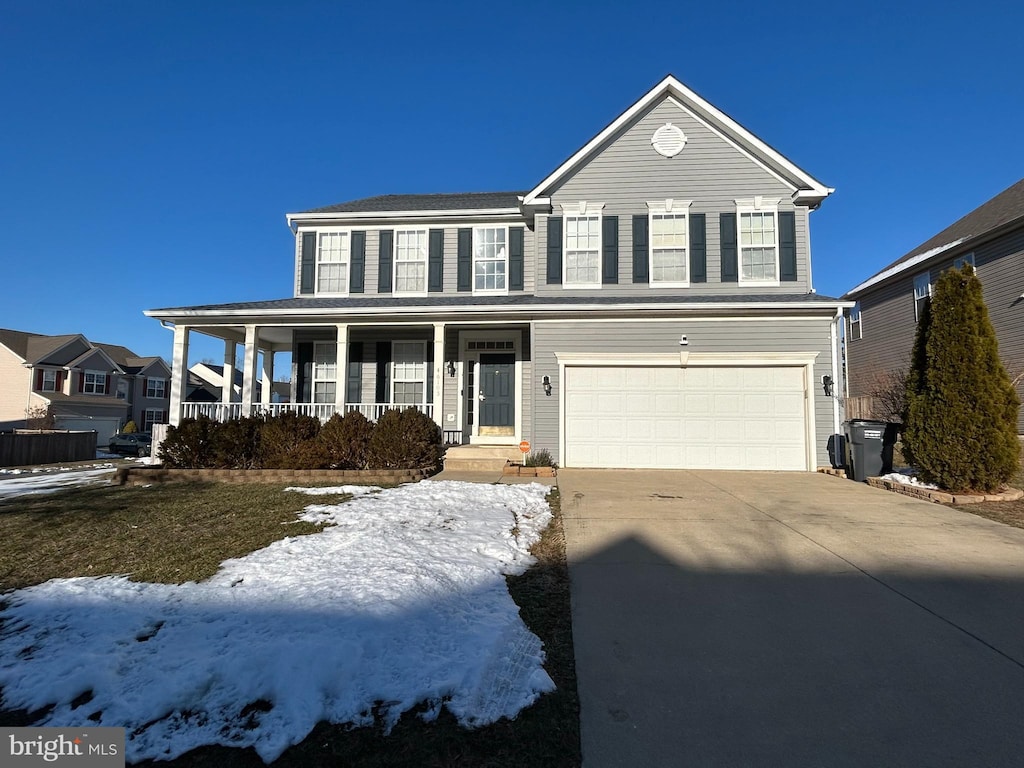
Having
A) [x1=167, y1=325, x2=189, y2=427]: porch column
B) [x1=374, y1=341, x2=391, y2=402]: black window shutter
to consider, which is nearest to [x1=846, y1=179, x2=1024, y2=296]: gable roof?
[x1=374, y1=341, x2=391, y2=402]: black window shutter

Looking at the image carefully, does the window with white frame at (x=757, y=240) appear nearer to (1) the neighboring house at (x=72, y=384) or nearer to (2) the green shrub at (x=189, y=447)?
(2) the green shrub at (x=189, y=447)

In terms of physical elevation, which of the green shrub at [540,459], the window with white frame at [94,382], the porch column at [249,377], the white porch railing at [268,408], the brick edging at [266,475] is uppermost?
the window with white frame at [94,382]

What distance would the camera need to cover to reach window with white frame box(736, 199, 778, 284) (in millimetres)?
10984

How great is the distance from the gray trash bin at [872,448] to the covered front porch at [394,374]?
21.5ft

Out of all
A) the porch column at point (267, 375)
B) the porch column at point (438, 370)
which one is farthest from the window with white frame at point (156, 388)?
the porch column at point (438, 370)

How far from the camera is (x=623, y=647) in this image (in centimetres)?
299

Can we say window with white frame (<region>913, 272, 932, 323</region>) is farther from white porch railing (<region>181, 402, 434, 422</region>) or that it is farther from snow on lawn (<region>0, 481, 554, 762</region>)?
snow on lawn (<region>0, 481, 554, 762</region>)

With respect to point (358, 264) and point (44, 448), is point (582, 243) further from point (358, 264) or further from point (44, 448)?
point (44, 448)

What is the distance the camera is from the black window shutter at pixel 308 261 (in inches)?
516

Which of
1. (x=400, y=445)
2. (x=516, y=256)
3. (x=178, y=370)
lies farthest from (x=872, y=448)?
(x=178, y=370)

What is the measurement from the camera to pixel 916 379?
7.91 m

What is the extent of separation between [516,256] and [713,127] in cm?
524

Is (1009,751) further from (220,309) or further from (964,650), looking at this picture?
(220,309)

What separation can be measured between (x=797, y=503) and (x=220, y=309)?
11.6 metres
